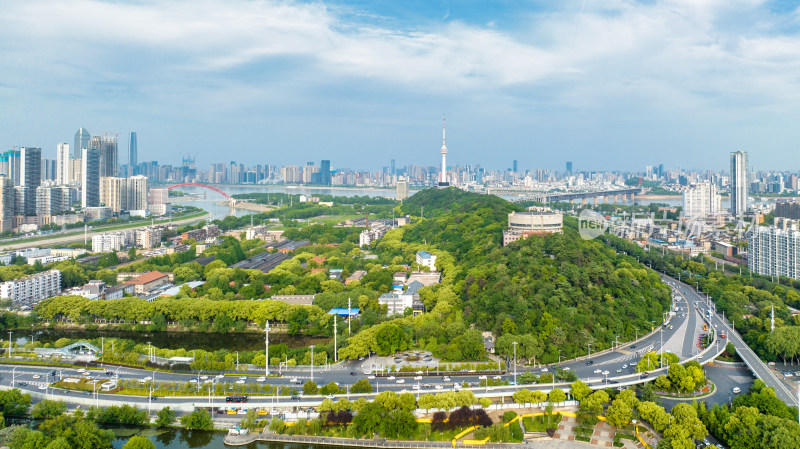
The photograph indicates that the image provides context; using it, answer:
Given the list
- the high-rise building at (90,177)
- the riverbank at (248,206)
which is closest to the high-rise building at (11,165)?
the high-rise building at (90,177)

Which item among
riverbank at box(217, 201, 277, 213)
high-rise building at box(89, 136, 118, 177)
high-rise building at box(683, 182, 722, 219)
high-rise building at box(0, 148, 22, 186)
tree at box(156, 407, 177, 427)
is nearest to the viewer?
tree at box(156, 407, 177, 427)

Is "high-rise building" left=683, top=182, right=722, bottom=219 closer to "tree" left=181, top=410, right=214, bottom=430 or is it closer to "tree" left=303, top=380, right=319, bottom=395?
"tree" left=303, top=380, right=319, bottom=395

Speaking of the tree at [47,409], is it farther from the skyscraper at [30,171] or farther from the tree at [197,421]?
the skyscraper at [30,171]

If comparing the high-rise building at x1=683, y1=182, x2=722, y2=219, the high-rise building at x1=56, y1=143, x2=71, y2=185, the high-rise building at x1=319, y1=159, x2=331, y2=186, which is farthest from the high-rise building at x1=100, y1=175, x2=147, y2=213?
the high-rise building at x1=319, y1=159, x2=331, y2=186

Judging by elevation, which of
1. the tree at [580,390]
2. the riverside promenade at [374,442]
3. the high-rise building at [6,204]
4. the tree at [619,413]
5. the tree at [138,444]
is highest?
the high-rise building at [6,204]

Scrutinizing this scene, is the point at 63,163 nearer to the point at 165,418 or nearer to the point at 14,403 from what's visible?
the point at 14,403

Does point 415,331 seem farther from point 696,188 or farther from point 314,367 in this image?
point 696,188

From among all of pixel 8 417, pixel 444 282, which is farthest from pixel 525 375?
pixel 8 417
